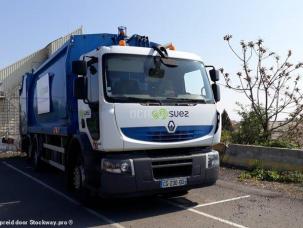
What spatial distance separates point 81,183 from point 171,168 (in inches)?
67.7

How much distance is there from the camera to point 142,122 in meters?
6.85

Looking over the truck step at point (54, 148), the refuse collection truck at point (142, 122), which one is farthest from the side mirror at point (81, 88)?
the truck step at point (54, 148)

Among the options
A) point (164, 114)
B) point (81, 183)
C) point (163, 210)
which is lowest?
point (163, 210)

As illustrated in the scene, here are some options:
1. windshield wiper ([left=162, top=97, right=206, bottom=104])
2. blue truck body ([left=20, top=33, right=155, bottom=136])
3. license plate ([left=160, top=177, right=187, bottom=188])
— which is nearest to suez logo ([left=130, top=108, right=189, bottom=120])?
windshield wiper ([left=162, top=97, right=206, bottom=104])

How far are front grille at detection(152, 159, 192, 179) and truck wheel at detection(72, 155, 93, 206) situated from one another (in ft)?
4.46

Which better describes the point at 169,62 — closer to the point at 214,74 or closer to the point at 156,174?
the point at 214,74

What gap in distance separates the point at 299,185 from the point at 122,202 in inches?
154

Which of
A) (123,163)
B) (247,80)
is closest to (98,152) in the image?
(123,163)

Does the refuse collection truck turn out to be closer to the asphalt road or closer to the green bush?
the asphalt road

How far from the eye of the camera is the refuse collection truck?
670cm

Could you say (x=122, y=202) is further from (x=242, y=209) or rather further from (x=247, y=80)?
(x=247, y=80)

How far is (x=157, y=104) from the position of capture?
22.9ft

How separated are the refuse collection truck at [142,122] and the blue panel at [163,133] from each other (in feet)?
0.05

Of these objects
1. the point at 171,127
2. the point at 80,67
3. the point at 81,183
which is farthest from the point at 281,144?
the point at 80,67
